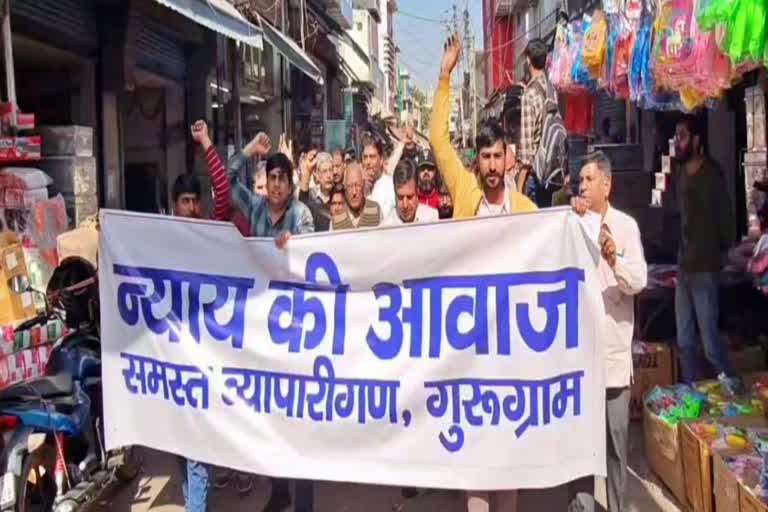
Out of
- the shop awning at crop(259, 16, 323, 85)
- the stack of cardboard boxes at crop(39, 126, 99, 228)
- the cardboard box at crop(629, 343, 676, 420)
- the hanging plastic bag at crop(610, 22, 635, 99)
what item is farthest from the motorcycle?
the shop awning at crop(259, 16, 323, 85)

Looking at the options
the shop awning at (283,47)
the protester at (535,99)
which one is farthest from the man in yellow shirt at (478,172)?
the shop awning at (283,47)

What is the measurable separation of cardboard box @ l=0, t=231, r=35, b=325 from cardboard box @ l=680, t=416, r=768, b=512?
3.78 meters

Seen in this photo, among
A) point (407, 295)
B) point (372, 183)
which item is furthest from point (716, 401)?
point (372, 183)

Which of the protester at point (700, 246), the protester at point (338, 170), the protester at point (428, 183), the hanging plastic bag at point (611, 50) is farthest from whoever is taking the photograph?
the hanging plastic bag at point (611, 50)

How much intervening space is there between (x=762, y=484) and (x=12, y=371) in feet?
12.0

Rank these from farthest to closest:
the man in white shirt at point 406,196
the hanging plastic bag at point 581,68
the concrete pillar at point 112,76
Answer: the concrete pillar at point 112,76 → the hanging plastic bag at point 581,68 → the man in white shirt at point 406,196

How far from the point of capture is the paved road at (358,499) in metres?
5.12

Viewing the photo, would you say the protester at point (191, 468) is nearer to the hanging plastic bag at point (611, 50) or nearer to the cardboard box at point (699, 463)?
the cardboard box at point (699, 463)

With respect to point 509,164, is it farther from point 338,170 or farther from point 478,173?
point 338,170

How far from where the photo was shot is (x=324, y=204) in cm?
700

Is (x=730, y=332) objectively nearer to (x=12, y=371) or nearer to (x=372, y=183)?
(x=372, y=183)

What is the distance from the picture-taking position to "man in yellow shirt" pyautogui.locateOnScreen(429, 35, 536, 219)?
4.18 metres

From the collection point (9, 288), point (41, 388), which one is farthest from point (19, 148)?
point (41, 388)

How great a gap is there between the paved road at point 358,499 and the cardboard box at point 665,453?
7 centimetres
